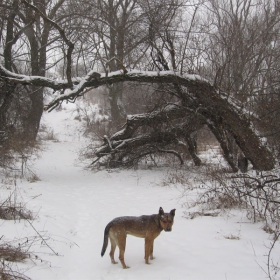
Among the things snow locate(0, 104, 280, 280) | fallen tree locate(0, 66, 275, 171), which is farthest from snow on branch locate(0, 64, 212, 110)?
snow locate(0, 104, 280, 280)

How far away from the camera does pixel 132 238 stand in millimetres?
5480

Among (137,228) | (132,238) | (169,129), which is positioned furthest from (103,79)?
(137,228)

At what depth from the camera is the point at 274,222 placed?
17.1ft

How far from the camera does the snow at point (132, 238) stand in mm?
4016

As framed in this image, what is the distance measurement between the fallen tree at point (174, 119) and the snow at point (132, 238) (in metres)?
2.29

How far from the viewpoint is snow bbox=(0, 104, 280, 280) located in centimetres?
402

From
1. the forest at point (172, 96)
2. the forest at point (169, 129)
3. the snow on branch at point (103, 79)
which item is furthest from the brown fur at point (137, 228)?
the snow on branch at point (103, 79)

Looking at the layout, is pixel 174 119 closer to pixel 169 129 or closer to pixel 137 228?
pixel 169 129

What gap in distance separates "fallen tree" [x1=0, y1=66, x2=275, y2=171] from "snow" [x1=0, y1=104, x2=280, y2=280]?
90.0 inches

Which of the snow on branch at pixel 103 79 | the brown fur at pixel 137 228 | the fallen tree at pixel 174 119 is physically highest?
the snow on branch at pixel 103 79

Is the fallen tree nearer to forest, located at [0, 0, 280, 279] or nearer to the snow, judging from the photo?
forest, located at [0, 0, 280, 279]

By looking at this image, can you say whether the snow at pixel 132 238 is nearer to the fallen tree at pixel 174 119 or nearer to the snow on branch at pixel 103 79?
the fallen tree at pixel 174 119

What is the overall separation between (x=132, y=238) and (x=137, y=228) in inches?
54.1

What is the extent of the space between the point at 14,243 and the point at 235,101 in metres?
8.21
